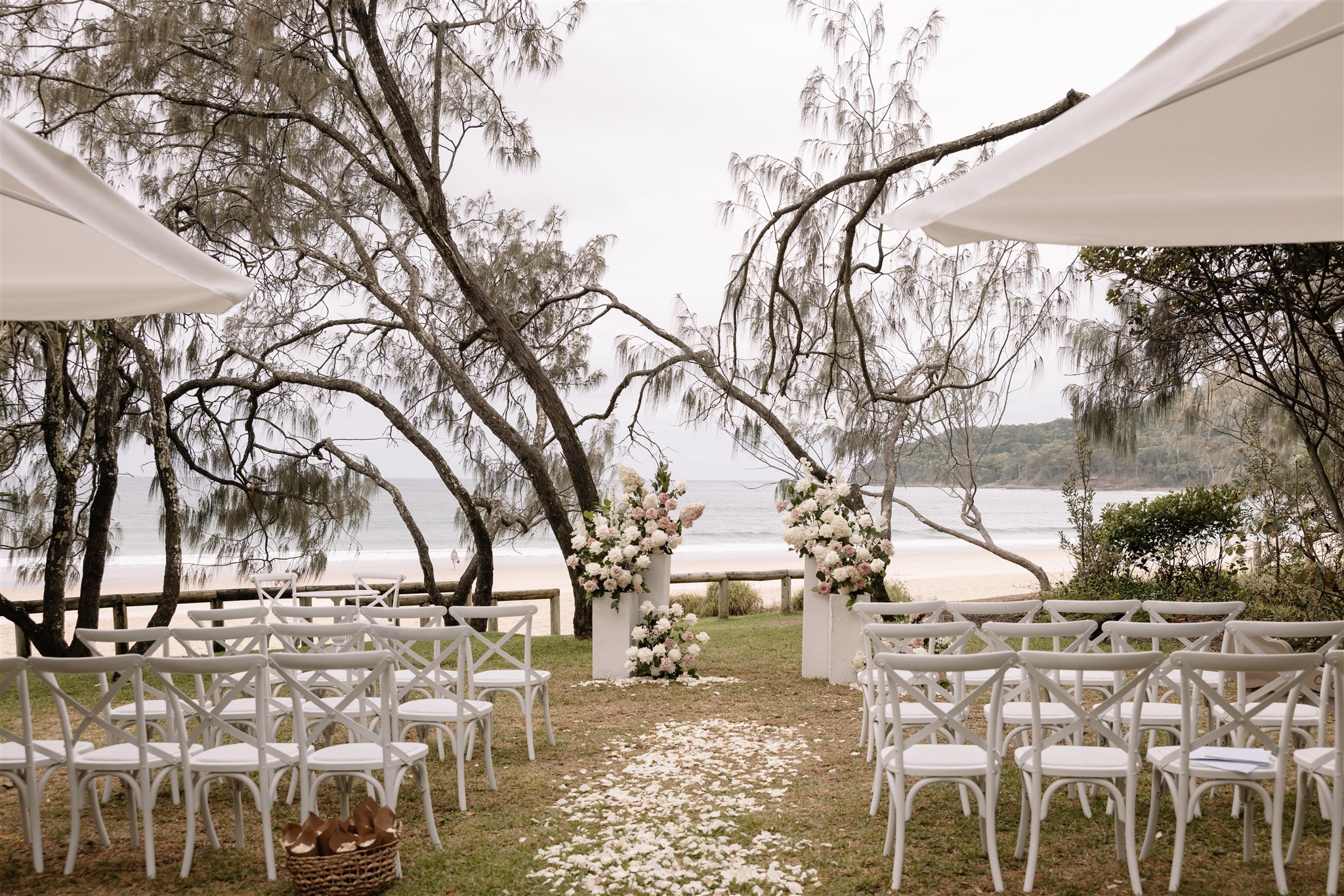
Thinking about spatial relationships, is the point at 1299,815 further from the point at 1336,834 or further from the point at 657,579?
the point at 657,579

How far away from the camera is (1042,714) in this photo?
3869 mm

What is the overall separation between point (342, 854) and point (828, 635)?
4.57 m

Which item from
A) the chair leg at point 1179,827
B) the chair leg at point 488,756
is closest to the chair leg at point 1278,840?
the chair leg at point 1179,827

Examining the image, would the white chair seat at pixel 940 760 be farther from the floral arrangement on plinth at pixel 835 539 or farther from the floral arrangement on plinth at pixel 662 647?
the floral arrangement on plinth at pixel 662 647

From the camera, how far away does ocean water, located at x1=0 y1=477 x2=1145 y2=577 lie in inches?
1214

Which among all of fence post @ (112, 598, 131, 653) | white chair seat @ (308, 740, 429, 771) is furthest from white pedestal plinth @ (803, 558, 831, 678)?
fence post @ (112, 598, 131, 653)

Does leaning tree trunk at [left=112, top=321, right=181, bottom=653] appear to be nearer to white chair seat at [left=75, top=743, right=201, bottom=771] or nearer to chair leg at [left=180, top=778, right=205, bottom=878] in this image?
white chair seat at [left=75, top=743, right=201, bottom=771]

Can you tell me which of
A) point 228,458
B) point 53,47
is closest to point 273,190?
point 53,47

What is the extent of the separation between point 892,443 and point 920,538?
28111mm

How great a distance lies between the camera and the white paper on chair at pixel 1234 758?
3123mm

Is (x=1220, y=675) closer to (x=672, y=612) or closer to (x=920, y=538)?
(x=672, y=612)

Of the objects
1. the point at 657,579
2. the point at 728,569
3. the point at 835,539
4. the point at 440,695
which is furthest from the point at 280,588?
the point at 728,569

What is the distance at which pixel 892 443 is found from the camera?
32.7 ft

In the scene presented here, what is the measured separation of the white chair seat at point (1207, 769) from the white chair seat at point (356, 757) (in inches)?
99.5
